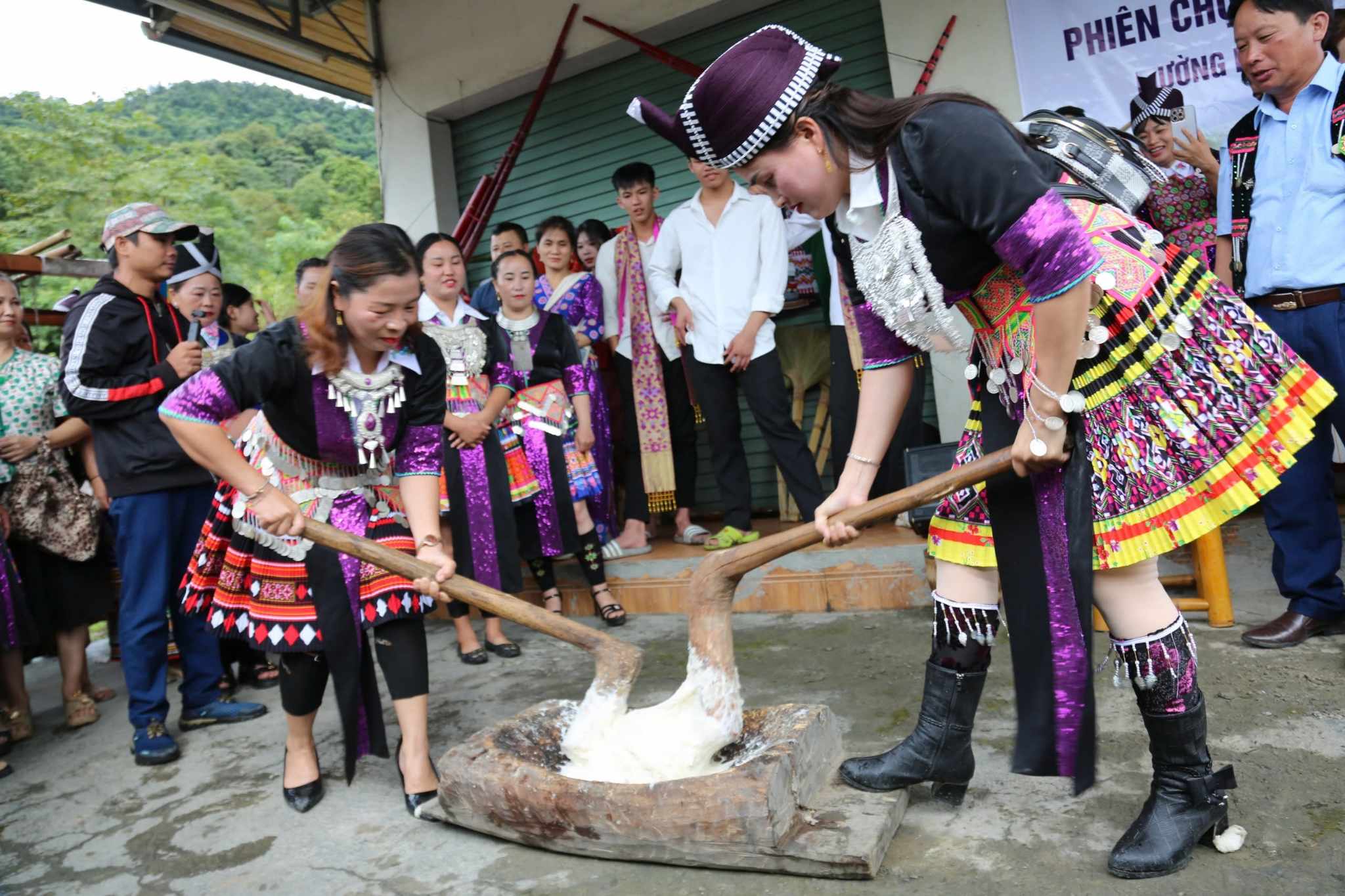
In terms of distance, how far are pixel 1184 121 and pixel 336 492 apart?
3.85 m

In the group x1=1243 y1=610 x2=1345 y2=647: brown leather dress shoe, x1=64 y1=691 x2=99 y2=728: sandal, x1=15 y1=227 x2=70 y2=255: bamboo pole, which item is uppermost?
x1=15 y1=227 x2=70 y2=255: bamboo pole

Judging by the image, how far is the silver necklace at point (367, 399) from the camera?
106 inches

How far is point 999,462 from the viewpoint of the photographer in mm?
1970

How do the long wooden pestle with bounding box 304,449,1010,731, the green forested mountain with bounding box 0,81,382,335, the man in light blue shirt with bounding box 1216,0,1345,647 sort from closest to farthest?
the long wooden pestle with bounding box 304,449,1010,731
the man in light blue shirt with bounding box 1216,0,1345,647
the green forested mountain with bounding box 0,81,382,335

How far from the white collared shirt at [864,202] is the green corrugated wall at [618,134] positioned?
3.65 m

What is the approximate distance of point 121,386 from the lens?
3525 millimetres

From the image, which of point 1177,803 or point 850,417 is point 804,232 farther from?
point 1177,803

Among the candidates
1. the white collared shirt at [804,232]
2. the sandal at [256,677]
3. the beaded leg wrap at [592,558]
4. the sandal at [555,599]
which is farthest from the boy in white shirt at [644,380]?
the sandal at [256,677]

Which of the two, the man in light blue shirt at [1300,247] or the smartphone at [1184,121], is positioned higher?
the smartphone at [1184,121]

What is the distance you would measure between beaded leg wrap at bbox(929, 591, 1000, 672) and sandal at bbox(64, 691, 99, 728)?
A: 3.51 meters

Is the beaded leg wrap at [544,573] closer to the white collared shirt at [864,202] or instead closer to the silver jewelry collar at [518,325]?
the silver jewelry collar at [518,325]

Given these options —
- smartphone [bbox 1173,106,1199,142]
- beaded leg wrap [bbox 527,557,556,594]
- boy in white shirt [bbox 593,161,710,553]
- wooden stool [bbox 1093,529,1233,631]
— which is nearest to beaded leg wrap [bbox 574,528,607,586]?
beaded leg wrap [bbox 527,557,556,594]

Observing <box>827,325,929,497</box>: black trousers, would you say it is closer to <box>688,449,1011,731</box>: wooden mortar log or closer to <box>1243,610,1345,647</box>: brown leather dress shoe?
<box>1243,610,1345,647</box>: brown leather dress shoe

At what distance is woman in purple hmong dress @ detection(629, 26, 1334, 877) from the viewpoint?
1877 millimetres
